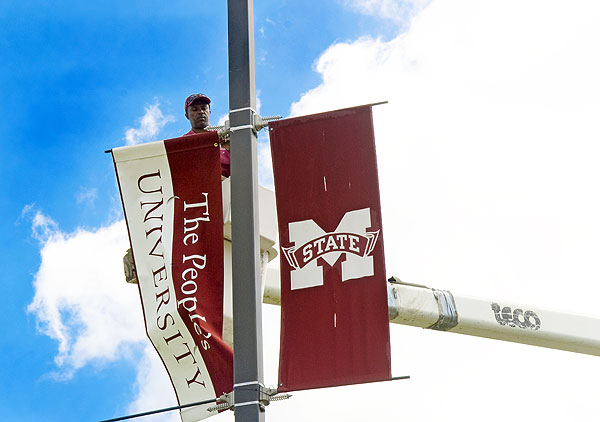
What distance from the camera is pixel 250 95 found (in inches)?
308

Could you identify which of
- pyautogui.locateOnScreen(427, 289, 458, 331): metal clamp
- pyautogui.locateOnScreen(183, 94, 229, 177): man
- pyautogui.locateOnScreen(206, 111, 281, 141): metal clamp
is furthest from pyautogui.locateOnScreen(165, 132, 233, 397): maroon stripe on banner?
pyautogui.locateOnScreen(427, 289, 458, 331): metal clamp

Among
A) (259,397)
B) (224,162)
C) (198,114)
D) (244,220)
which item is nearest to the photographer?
(259,397)

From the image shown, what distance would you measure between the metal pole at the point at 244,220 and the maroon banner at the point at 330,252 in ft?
0.56

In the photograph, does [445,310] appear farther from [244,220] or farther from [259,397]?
[259,397]

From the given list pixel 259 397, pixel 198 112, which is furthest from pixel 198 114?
pixel 259 397

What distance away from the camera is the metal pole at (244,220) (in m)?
6.93

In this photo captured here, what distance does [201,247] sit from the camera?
24.7ft

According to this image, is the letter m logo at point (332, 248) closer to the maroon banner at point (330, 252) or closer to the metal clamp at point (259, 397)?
the maroon banner at point (330, 252)

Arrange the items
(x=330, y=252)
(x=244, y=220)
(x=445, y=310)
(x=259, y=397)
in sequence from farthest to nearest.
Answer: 1. (x=445, y=310)
2. (x=244, y=220)
3. (x=330, y=252)
4. (x=259, y=397)

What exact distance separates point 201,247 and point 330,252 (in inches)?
35.6

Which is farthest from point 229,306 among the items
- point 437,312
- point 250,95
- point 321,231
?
point 437,312

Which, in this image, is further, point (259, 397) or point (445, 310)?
point (445, 310)

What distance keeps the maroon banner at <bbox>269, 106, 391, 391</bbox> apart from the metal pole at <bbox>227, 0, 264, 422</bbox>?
0.56 ft

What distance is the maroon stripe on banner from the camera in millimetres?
7316
